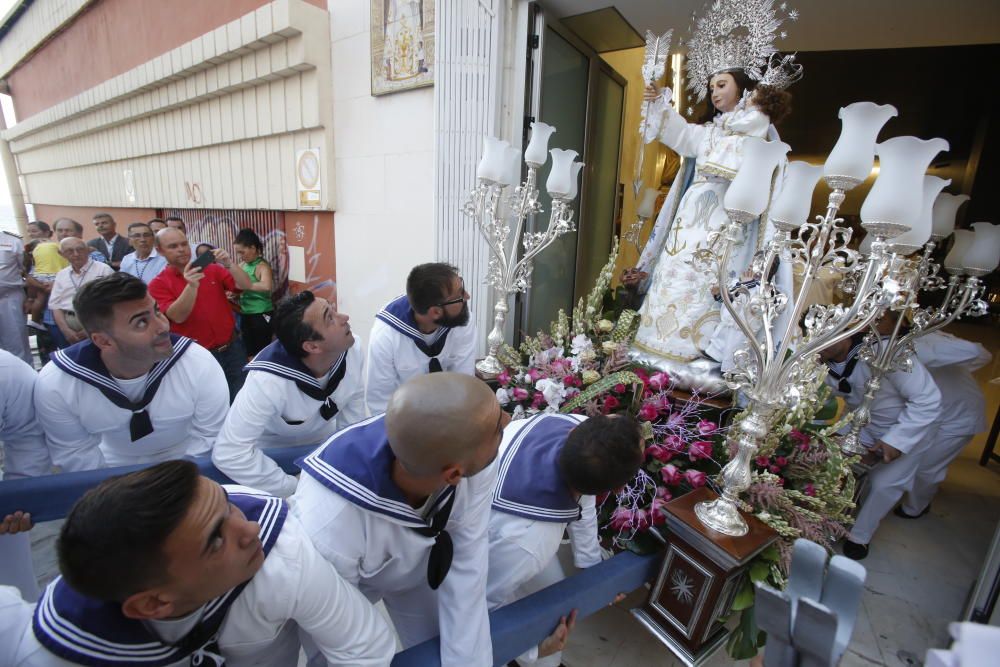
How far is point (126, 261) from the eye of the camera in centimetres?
451

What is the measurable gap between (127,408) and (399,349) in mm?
1210

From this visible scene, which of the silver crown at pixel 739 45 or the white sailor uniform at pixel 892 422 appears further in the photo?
the white sailor uniform at pixel 892 422

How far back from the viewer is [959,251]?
2.40 metres

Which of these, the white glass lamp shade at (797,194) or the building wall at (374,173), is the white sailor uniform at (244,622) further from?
the building wall at (374,173)

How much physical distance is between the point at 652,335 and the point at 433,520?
1.92m

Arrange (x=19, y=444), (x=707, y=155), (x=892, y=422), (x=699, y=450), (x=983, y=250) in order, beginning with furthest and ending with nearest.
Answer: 1. (x=892, y=422)
2. (x=707, y=155)
3. (x=983, y=250)
4. (x=699, y=450)
5. (x=19, y=444)

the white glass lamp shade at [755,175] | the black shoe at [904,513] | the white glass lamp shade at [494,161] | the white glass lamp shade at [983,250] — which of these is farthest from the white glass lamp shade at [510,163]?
the black shoe at [904,513]

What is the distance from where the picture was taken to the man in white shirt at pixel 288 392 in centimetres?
182

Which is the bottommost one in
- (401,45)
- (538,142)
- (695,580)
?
(695,580)

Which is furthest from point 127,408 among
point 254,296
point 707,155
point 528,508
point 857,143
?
point 707,155

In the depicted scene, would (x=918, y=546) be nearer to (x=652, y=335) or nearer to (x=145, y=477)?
(x=652, y=335)

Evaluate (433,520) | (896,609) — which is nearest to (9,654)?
(433,520)

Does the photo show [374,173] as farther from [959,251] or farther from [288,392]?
[959,251]

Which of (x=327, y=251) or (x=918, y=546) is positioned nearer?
(x=918, y=546)
